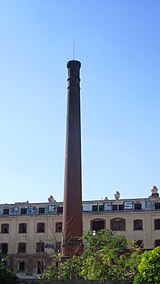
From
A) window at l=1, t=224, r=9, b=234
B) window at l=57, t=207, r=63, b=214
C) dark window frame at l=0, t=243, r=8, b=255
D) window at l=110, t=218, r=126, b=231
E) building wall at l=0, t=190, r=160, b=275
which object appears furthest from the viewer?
window at l=1, t=224, r=9, b=234

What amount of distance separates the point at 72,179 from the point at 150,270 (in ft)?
46.6

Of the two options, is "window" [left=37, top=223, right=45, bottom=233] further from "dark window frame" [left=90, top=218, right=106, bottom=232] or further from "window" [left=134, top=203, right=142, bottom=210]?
"window" [left=134, top=203, right=142, bottom=210]

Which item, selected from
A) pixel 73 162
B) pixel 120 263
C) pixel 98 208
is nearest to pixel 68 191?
pixel 73 162

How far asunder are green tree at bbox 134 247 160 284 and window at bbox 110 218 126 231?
24.4 metres

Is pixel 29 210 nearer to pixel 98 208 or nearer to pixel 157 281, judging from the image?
pixel 98 208

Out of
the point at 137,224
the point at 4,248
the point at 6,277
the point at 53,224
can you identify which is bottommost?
the point at 6,277

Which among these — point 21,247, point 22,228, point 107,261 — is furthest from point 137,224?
point 107,261

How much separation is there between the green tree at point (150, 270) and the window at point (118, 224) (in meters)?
24.4

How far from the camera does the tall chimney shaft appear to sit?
105ft

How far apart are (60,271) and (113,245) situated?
13.3 ft

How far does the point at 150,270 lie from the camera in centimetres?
1928

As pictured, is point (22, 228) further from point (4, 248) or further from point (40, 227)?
point (4, 248)

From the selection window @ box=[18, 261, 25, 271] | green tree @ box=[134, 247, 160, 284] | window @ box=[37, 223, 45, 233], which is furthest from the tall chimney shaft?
window @ box=[18, 261, 25, 271]

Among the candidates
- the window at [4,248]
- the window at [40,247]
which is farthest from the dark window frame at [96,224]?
the window at [4,248]
